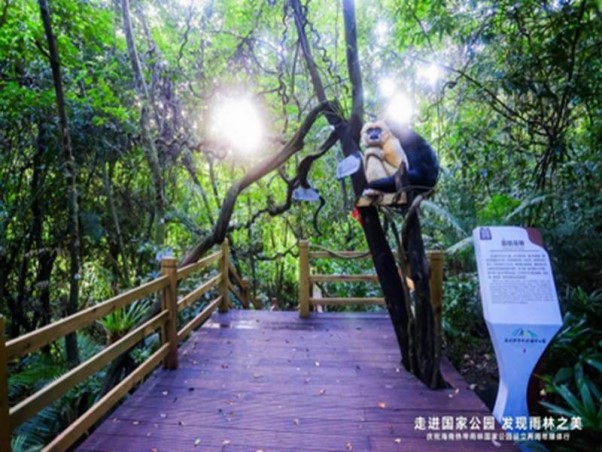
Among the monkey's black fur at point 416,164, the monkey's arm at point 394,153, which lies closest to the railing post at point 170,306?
the monkey's black fur at point 416,164

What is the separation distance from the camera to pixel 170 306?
9.14 ft

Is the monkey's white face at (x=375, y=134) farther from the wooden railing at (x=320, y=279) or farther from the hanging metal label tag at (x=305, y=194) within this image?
the wooden railing at (x=320, y=279)

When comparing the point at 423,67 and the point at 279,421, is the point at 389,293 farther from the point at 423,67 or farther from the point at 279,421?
the point at 423,67

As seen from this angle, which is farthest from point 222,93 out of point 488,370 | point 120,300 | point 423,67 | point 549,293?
point 488,370

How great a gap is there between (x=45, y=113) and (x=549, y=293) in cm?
559

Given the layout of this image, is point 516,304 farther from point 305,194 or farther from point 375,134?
point 305,194

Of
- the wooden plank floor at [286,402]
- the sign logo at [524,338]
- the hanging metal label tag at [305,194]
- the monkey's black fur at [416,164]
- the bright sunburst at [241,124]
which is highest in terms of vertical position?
the bright sunburst at [241,124]

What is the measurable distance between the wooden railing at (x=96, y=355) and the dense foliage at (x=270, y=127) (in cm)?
105

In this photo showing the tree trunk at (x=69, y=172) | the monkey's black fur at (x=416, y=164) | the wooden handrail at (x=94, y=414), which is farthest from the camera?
the tree trunk at (x=69, y=172)

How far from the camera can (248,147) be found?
183 inches

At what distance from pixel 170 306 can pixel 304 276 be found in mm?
1673

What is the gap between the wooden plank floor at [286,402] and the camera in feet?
6.33

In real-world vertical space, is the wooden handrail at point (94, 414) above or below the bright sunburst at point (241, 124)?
below

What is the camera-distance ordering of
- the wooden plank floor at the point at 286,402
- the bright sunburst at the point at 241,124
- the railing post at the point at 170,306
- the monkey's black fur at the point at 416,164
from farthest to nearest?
the bright sunburst at the point at 241,124, the railing post at the point at 170,306, the monkey's black fur at the point at 416,164, the wooden plank floor at the point at 286,402
